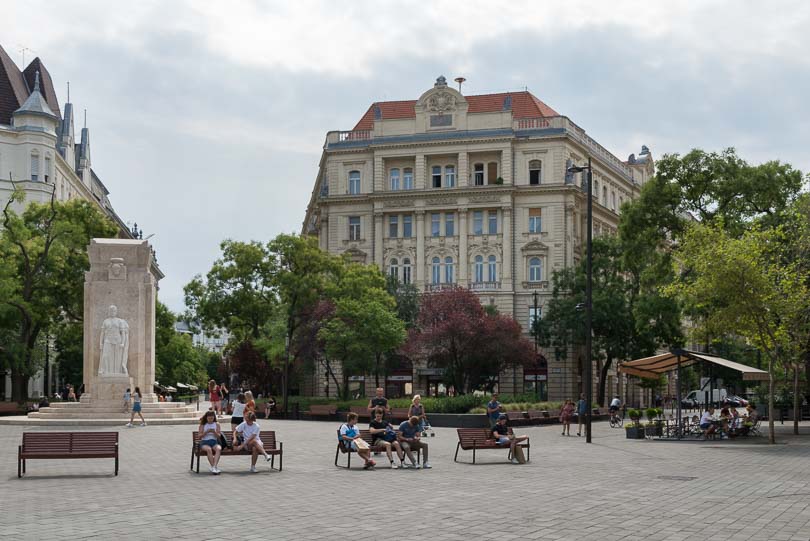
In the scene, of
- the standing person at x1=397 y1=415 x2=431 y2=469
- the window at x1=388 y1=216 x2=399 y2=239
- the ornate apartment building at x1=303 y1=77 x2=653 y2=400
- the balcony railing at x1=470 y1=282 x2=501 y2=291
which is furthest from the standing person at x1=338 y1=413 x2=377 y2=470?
the window at x1=388 y1=216 x2=399 y2=239

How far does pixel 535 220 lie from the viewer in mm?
74562

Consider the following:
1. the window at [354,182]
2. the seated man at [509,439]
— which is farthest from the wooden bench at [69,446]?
the window at [354,182]

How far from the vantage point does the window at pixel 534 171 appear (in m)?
74.5

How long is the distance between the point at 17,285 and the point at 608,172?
50.4 m

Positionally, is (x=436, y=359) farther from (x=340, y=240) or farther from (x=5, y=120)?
(x=5, y=120)

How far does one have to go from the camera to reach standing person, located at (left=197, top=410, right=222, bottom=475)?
18.1 m

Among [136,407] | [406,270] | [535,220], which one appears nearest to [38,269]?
[136,407]

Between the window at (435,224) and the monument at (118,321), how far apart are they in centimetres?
4013

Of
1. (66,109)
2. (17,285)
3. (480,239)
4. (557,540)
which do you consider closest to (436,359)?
(480,239)

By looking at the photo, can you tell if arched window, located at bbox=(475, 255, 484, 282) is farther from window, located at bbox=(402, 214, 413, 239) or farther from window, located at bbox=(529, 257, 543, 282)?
window, located at bbox=(402, 214, 413, 239)

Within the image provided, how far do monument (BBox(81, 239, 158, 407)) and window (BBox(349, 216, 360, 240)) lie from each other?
133 feet

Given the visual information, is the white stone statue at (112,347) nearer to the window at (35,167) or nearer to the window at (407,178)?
the window at (407,178)

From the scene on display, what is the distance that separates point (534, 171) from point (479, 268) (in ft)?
26.6

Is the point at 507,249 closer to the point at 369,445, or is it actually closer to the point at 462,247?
the point at 462,247
